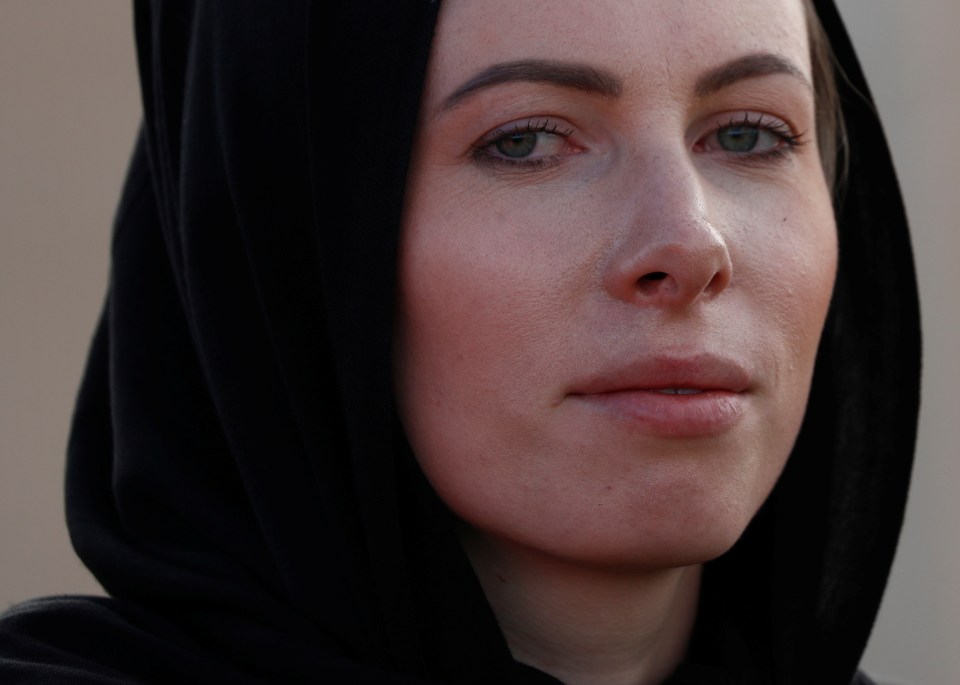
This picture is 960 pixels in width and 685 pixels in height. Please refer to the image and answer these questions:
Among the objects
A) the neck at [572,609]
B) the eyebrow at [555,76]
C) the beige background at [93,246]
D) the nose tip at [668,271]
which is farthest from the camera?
the beige background at [93,246]

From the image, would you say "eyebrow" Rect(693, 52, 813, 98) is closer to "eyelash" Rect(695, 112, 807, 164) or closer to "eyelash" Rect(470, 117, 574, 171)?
"eyelash" Rect(695, 112, 807, 164)

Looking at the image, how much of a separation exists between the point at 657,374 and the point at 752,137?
0.50 meters

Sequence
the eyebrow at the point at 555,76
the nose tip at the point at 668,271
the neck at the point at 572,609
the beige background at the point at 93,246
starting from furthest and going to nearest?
the beige background at the point at 93,246 → the neck at the point at 572,609 → the eyebrow at the point at 555,76 → the nose tip at the point at 668,271

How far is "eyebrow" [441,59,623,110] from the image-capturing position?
7.16 feet

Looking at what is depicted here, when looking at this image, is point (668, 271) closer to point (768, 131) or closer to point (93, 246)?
point (768, 131)

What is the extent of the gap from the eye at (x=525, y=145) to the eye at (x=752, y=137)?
23cm

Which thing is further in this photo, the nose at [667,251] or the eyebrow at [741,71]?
the eyebrow at [741,71]

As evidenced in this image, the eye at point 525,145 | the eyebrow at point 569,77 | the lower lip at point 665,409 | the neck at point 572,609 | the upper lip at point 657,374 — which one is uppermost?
the eyebrow at point 569,77

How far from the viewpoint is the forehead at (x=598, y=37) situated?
7.16 feet

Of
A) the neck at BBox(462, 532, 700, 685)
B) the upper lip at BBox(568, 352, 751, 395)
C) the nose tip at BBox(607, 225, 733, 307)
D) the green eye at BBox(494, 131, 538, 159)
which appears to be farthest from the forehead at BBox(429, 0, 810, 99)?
the neck at BBox(462, 532, 700, 685)

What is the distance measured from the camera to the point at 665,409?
2109 mm

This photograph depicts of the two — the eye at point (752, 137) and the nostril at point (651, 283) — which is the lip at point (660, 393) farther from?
the eye at point (752, 137)

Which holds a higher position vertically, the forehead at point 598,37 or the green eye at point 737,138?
the forehead at point 598,37

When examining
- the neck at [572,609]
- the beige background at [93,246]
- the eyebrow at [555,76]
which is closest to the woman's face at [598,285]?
the eyebrow at [555,76]
